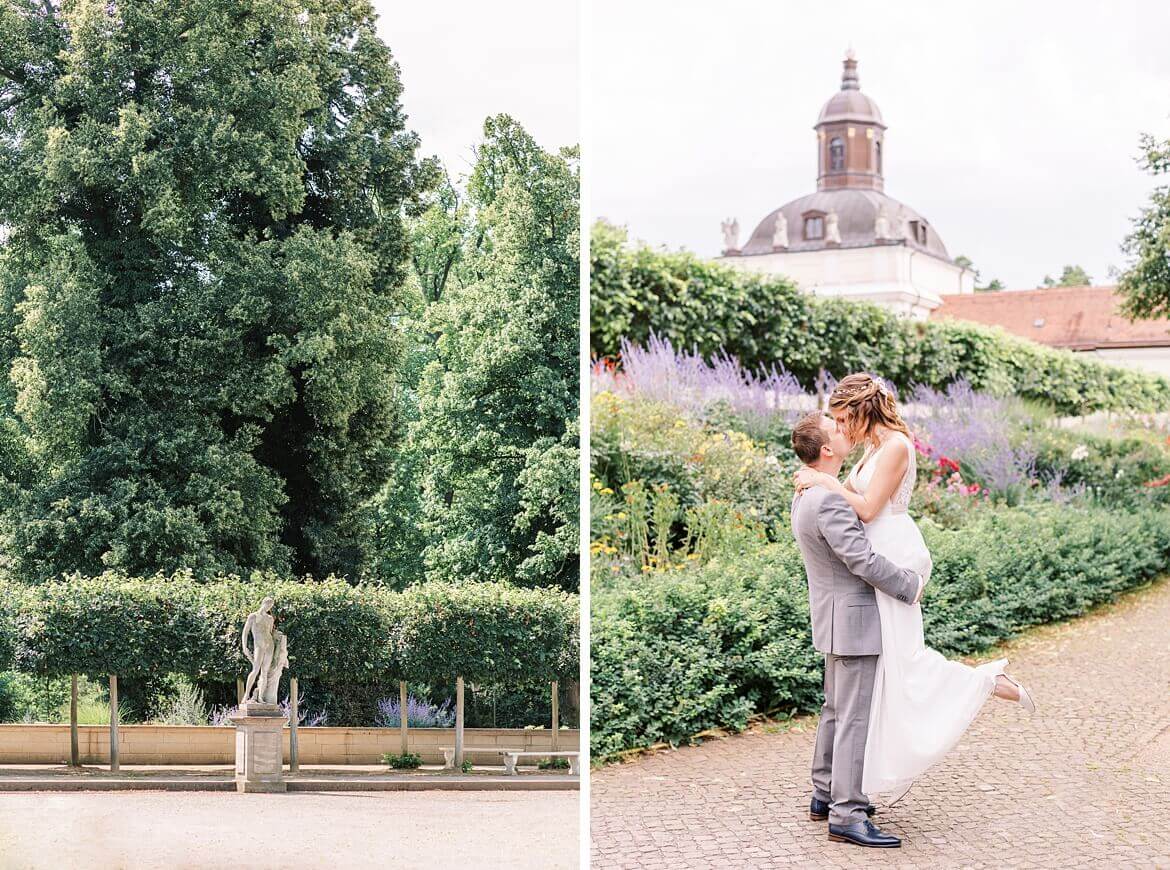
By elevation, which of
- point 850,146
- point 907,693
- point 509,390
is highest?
point 850,146

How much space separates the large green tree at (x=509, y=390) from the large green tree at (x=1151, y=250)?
8.32 meters

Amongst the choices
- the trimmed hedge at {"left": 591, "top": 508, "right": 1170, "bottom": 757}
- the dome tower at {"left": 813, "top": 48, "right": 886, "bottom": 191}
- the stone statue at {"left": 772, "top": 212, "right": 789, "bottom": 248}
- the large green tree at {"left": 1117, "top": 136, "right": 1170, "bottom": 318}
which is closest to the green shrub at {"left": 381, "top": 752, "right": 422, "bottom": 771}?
the trimmed hedge at {"left": 591, "top": 508, "right": 1170, "bottom": 757}

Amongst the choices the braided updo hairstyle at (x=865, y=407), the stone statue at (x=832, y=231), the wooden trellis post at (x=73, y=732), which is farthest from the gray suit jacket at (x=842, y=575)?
the stone statue at (x=832, y=231)

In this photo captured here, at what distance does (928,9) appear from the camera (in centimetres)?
2267

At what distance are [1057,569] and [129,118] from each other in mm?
5468

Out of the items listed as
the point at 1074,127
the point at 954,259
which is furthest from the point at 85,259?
the point at 954,259

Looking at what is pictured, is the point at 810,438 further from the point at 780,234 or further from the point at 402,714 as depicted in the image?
the point at 780,234

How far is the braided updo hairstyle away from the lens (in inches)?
146

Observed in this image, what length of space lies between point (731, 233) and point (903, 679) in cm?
3819

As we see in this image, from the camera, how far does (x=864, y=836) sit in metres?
3.59

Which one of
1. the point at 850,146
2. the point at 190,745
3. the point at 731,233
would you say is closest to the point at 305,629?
the point at 190,745

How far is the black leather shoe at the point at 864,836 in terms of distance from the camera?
3582 millimetres

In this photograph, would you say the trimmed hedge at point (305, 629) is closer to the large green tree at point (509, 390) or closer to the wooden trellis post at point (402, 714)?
the wooden trellis post at point (402, 714)

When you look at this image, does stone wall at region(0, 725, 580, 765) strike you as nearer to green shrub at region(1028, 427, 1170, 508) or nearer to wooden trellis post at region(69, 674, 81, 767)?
wooden trellis post at region(69, 674, 81, 767)
